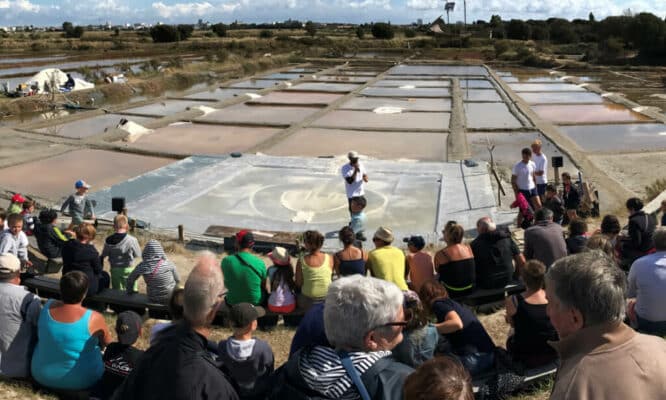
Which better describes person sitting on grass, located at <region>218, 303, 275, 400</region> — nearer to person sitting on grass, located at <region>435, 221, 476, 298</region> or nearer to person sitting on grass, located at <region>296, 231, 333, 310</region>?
person sitting on grass, located at <region>296, 231, 333, 310</region>

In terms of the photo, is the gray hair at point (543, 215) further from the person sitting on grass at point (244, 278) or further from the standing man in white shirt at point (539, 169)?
the standing man in white shirt at point (539, 169)

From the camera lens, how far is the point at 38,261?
8562 millimetres

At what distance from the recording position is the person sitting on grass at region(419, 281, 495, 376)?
13.7 ft

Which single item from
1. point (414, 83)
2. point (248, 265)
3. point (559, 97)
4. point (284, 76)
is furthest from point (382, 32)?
point (248, 265)

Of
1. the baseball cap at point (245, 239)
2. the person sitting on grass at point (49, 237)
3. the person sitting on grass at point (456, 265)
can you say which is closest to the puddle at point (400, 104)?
the person sitting on grass at point (49, 237)

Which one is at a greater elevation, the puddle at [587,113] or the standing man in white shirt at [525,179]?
the puddle at [587,113]

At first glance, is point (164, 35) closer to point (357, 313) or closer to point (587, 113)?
point (587, 113)

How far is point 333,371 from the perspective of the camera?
2.46m

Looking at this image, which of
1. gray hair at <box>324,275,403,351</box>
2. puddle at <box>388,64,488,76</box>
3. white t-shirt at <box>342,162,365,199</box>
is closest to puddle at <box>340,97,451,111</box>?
puddle at <box>388,64,488,76</box>

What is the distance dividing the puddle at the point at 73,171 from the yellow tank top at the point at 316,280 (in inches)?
371

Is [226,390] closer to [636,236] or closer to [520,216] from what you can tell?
[636,236]

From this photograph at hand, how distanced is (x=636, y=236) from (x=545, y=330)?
9.38 feet

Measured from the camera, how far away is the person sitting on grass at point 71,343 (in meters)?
3.98

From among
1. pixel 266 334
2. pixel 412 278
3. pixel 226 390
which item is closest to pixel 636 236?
pixel 412 278
